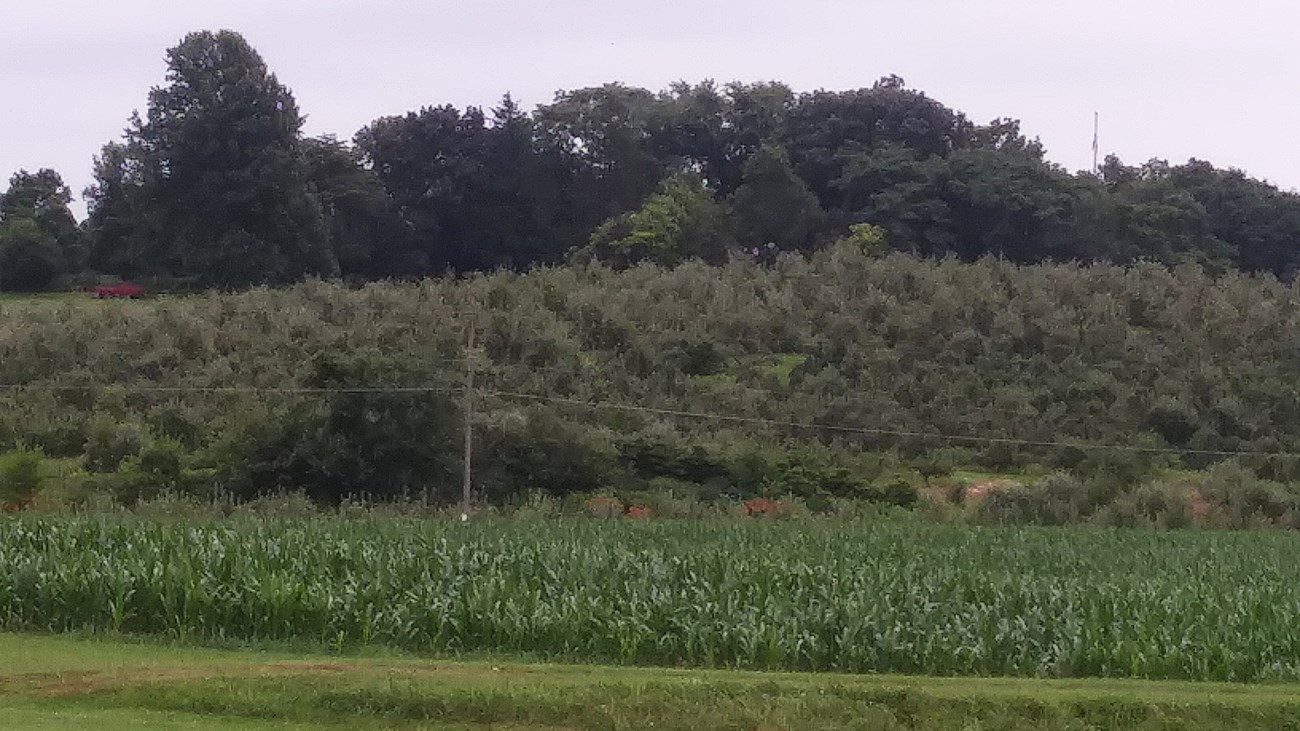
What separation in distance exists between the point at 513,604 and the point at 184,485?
19.6 metres

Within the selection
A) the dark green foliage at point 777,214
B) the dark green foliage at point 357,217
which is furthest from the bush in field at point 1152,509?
the dark green foliage at point 357,217

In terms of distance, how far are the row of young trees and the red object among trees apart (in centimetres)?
214

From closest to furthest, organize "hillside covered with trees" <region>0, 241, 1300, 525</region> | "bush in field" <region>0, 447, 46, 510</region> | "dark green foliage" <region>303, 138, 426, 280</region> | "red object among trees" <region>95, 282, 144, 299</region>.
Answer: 1. "bush in field" <region>0, 447, 46, 510</region>
2. "hillside covered with trees" <region>0, 241, 1300, 525</region>
3. "red object among trees" <region>95, 282, 144, 299</region>
4. "dark green foliage" <region>303, 138, 426, 280</region>

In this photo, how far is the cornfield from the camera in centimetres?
1398

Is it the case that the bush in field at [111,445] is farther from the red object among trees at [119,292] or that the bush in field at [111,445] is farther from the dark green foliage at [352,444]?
the red object among trees at [119,292]

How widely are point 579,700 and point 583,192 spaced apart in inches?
2329

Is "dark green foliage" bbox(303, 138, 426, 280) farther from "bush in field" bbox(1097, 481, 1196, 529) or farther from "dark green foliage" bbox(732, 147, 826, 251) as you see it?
"bush in field" bbox(1097, 481, 1196, 529)

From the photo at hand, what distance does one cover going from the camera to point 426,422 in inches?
1252

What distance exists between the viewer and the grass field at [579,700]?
1120 cm

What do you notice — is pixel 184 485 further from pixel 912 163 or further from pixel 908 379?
pixel 912 163

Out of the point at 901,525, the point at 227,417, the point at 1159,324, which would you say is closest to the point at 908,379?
the point at 1159,324

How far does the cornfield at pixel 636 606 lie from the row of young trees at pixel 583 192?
4280 cm


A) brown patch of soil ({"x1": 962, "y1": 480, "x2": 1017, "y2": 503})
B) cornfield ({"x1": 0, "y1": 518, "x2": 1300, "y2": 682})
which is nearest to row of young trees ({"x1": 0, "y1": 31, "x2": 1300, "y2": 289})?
brown patch of soil ({"x1": 962, "y1": 480, "x2": 1017, "y2": 503})

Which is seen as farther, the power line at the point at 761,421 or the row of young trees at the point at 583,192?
the row of young trees at the point at 583,192
